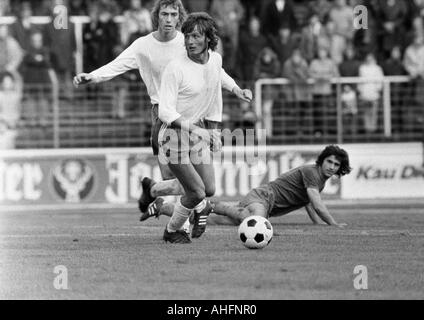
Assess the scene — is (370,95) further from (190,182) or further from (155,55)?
(190,182)

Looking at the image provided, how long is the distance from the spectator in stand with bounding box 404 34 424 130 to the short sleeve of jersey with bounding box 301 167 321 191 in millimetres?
8433

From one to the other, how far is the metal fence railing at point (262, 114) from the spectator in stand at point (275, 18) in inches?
66.5

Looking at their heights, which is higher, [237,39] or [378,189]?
[237,39]

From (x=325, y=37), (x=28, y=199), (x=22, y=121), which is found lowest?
(x=28, y=199)

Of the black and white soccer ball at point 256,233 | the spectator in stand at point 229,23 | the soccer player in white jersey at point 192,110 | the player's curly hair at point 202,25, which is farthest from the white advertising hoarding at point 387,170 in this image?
A: the player's curly hair at point 202,25

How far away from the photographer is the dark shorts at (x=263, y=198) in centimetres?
1579

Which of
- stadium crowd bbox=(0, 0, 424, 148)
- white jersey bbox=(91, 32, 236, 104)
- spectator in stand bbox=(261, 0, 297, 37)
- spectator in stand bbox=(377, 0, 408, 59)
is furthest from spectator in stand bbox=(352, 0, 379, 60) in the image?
white jersey bbox=(91, 32, 236, 104)

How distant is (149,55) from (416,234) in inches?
169

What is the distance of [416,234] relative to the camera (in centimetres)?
1505

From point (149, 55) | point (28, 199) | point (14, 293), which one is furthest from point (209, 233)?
point (28, 199)
